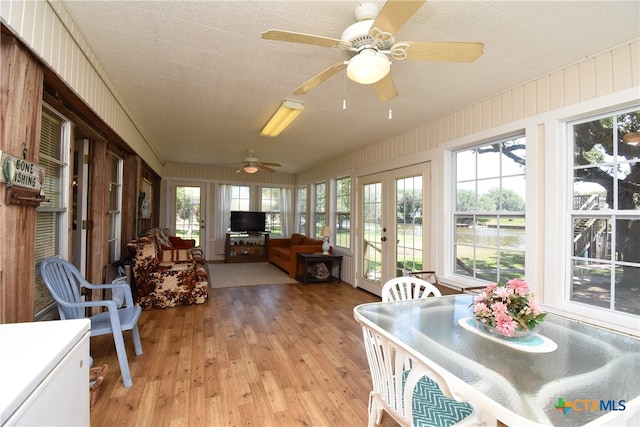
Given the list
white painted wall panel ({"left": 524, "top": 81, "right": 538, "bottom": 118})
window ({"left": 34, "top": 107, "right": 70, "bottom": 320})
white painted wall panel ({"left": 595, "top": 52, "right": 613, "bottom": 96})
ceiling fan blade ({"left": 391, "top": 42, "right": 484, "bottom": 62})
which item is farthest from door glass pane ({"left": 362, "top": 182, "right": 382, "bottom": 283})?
window ({"left": 34, "top": 107, "right": 70, "bottom": 320})

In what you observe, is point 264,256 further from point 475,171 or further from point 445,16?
point 445,16

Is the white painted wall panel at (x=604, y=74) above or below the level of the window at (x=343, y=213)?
above

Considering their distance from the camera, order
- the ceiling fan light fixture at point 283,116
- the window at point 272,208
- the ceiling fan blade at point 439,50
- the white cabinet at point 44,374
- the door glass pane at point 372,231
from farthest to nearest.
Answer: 1. the window at point 272,208
2. the door glass pane at point 372,231
3. the ceiling fan light fixture at point 283,116
4. the ceiling fan blade at point 439,50
5. the white cabinet at point 44,374

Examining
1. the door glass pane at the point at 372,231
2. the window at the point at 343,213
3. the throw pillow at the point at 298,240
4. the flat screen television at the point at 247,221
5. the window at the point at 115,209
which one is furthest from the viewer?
the flat screen television at the point at 247,221

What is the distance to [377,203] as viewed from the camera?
472 centimetres

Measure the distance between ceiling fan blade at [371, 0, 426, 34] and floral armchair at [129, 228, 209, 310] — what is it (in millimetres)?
3598

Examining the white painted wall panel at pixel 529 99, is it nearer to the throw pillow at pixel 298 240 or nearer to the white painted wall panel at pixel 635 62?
the white painted wall panel at pixel 635 62

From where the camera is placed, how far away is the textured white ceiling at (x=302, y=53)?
5.50ft

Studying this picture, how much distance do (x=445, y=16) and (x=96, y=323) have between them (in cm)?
324

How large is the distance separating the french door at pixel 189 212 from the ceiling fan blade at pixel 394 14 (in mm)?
6957

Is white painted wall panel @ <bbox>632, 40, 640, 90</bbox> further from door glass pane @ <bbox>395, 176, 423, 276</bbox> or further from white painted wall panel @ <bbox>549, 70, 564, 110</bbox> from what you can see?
door glass pane @ <bbox>395, 176, 423, 276</bbox>

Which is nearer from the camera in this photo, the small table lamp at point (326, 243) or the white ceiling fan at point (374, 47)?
the white ceiling fan at point (374, 47)

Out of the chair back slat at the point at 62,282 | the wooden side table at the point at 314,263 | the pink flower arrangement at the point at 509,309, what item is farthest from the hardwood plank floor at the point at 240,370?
the wooden side table at the point at 314,263

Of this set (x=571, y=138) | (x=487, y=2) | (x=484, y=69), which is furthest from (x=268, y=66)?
(x=571, y=138)
